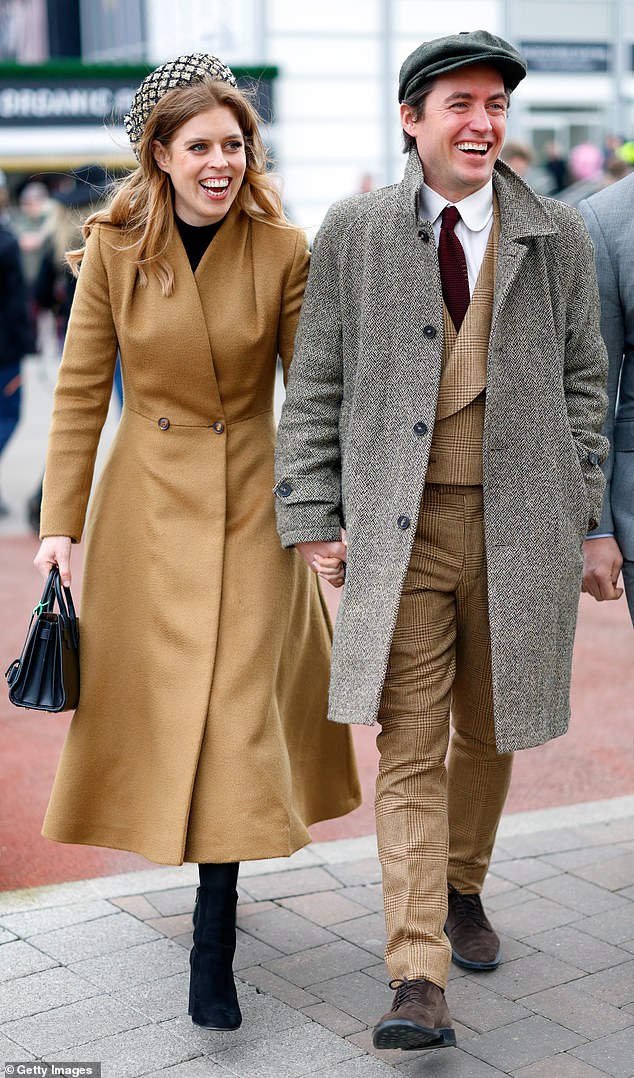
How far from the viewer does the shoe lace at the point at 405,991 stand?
10.4 feet

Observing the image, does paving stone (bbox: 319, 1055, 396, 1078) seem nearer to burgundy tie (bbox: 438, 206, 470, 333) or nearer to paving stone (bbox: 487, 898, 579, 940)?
paving stone (bbox: 487, 898, 579, 940)

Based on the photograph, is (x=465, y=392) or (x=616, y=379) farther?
(x=616, y=379)

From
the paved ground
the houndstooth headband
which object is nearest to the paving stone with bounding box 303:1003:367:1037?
the paved ground

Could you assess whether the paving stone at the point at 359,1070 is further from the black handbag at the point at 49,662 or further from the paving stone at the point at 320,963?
the black handbag at the point at 49,662

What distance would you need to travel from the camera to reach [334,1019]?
3.47 metres

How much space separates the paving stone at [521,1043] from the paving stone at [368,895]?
73 cm

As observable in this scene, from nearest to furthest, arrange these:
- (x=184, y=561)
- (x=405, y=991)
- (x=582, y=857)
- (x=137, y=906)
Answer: (x=405, y=991)
(x=184, y=561)
(x=137, y=906)
(x=582, y=857)

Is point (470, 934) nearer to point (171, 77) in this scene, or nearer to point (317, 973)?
point (317, 973)

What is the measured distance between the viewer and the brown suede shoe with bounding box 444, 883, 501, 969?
12.3 feet

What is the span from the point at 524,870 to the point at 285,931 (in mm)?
803

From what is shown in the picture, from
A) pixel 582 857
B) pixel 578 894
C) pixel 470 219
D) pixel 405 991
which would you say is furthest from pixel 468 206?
pixel 582 857

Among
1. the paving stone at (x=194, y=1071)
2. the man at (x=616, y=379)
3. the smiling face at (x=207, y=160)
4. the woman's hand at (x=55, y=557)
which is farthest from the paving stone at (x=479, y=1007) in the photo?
the smiling face at (x=207, y=160)

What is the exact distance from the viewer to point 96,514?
369cm

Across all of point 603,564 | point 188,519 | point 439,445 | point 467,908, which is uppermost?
point 439,445
